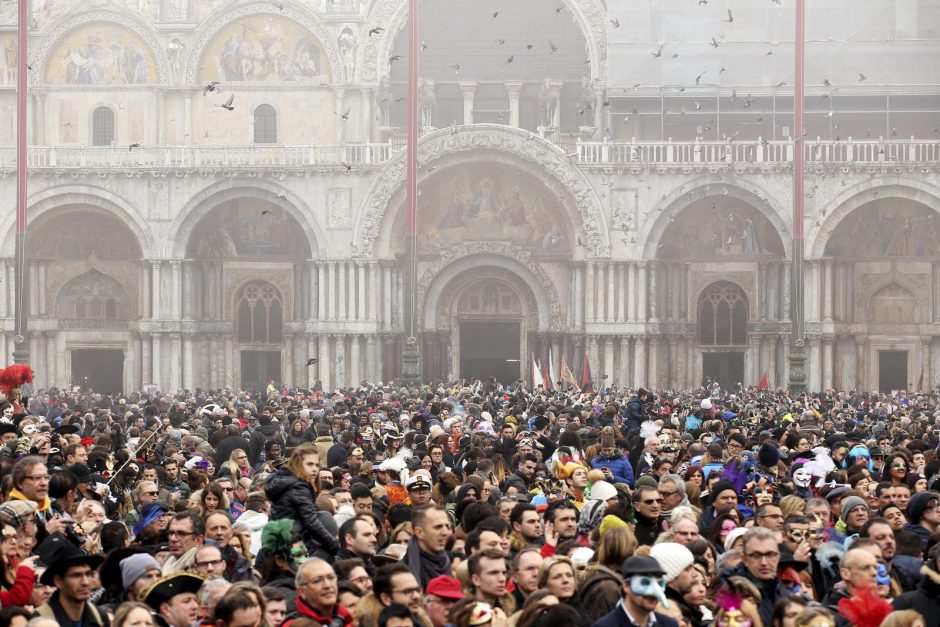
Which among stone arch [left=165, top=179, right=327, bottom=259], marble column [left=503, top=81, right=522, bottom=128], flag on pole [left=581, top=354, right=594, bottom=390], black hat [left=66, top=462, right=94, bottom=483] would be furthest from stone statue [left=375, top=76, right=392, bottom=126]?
black hat [left=66, top=462, right=94, bottom=483]

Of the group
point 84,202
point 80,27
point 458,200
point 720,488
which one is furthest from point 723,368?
point 720,488

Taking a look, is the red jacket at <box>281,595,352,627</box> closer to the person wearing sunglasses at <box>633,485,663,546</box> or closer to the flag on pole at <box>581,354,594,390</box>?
the person wearing sunglasses at <box>633,485,663,546</box>

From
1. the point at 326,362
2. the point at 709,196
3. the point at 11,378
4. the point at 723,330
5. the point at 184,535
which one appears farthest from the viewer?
the point at 723,330

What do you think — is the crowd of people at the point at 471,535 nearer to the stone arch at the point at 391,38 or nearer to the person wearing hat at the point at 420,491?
the person wearing hat at the point at 420,491

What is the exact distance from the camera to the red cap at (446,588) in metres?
10.4

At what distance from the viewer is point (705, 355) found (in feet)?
173

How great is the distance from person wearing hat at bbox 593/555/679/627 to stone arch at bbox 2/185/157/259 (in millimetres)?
43253

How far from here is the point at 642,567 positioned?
977 cm

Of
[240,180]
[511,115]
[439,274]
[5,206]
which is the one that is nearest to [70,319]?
[5,206]

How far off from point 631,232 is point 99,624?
40865mm

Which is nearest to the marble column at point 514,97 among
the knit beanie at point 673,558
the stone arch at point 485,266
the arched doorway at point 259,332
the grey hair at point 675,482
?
the stone arch at point 485,266

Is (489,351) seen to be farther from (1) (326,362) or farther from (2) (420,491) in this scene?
(2) (420,491)

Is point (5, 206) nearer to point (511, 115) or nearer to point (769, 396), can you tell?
point (511, 115)

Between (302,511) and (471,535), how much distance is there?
146 cm
